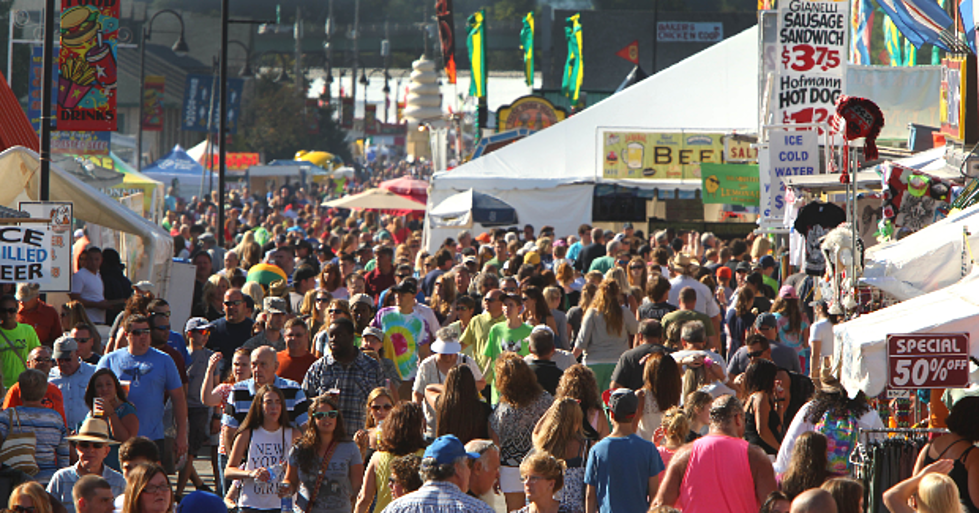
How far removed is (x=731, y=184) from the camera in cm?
1695

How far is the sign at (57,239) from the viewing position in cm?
1010

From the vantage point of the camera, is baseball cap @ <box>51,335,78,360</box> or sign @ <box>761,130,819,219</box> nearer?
baseball cap @ <box>51,335,78,360</box>

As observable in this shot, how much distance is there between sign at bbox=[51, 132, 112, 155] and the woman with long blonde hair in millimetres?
16309

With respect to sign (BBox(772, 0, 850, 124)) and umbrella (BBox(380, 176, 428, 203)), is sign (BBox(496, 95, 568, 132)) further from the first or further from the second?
sign (BBox(772, 0, 850, 124))

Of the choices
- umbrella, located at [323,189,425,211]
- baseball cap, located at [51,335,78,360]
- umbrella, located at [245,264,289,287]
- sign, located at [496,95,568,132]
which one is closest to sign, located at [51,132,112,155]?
umbrella, located at [323,189,425,211]

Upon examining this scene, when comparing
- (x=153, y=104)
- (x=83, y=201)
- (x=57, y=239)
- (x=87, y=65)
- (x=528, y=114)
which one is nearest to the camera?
(x=57, y=239)

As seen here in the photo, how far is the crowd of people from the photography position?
19.4ft

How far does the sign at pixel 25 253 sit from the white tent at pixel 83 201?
3.03 m

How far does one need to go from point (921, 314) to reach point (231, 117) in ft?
119

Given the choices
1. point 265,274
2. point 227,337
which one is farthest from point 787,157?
point 227,337

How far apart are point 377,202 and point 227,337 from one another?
16.9 meters

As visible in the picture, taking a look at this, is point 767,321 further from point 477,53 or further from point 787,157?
point 477,53

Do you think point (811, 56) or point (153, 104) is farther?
point (153, 104)

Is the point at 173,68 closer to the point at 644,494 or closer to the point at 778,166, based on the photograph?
the point at 778,166
